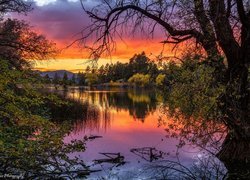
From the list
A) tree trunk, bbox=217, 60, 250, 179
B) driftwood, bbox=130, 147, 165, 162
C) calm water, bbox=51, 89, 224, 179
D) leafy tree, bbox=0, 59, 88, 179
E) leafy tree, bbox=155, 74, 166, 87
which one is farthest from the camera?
driftwood, bbox=130, 147, 165, 162

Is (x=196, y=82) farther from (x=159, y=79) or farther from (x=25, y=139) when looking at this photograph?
(x=25, y=139)

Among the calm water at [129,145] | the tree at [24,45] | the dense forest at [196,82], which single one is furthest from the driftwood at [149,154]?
the tree at [24,45]

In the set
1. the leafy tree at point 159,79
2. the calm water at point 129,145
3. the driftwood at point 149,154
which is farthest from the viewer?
the driftwood at point 149,154

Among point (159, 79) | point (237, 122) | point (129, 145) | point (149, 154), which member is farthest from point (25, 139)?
point (129, 145)

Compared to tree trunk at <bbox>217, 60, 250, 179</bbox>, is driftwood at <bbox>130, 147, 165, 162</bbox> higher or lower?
lower

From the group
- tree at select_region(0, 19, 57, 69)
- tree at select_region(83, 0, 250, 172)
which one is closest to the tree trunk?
tree at select_region(83, 0, 250, 172)

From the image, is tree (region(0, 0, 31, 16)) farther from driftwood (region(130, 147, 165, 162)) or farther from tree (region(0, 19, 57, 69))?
driftwood (region(130, 147, 165, 162))

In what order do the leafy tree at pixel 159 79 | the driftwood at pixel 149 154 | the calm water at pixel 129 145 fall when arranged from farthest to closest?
the driftwood at pixel 149 154, the calm water at pixel 129 145, the leafy tree at pixel 159 79

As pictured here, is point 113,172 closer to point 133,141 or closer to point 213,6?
point 213,6

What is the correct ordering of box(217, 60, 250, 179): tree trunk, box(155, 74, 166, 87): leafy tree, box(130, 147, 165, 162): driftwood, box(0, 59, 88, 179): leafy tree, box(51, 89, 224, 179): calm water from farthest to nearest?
box(130, 147, 165, 162): driftwood < box(51, 89, 224, 179): calm water < box(155, 74, 166, 87): leafy tree < box(217, 60, 250, 179): tree trunk < box(0, 59, 88, 179): leafy tree

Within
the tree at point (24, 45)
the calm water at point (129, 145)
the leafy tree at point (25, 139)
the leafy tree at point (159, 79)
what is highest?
the tree at point (24, 45)

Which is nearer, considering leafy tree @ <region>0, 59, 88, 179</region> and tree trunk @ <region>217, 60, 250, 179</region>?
leafy tree @ <region>0, 59, 88, 179</region>

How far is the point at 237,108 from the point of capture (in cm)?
1557

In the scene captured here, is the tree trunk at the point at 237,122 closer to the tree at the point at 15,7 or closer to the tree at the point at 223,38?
the tree at the point at 223,38
